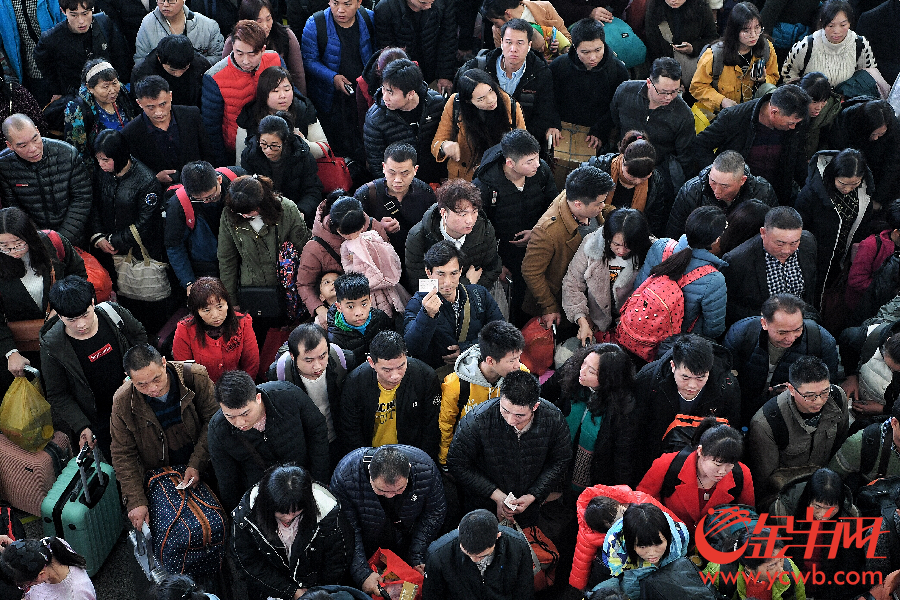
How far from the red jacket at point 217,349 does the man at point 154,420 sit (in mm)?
225

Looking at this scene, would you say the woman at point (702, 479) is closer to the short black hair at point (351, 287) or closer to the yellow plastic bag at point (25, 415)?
the short black hair at point (351, 287)

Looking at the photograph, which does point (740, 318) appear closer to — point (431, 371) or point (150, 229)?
point (431, 371)

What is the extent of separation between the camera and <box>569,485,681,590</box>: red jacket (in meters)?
4.60

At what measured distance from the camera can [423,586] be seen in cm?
455

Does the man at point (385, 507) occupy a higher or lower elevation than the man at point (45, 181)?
lower

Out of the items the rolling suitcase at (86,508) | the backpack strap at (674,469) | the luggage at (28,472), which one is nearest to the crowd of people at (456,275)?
the backpack strap at (674,469)

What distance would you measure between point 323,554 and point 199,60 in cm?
392

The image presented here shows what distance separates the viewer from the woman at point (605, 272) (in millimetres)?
5523

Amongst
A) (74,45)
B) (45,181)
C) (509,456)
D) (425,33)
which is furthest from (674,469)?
(74,45)

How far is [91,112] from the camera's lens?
21.5ft

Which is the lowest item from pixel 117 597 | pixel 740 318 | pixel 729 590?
pixel 117 597

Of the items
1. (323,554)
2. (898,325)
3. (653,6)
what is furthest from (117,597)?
(653,6)

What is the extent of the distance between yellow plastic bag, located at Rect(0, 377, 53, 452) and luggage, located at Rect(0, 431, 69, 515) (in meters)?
0.05

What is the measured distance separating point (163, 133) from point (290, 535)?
10.5ft
